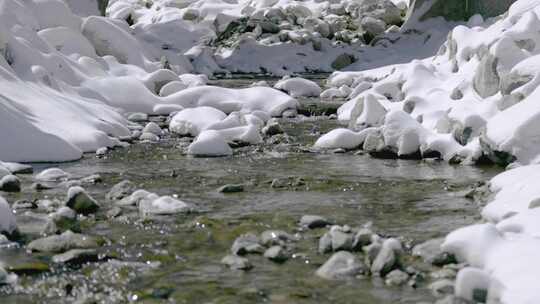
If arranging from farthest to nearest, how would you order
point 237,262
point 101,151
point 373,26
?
point 373,26
point 101,151
point 237,262

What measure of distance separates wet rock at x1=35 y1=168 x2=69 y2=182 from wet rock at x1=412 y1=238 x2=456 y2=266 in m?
5.23

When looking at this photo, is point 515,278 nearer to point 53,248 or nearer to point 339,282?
point 339,282

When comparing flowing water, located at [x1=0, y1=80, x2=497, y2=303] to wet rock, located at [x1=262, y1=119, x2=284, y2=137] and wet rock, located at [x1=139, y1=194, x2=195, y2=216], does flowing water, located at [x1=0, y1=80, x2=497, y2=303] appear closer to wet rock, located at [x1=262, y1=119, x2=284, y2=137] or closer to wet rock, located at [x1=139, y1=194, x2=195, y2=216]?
wet rock, located at [x1=139, y1=194, x2=195, y2=216]

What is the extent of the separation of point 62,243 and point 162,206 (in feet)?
5.36

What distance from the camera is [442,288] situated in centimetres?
627

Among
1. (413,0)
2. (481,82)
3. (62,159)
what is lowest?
(62,159)

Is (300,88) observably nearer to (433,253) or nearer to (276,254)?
(276,254)

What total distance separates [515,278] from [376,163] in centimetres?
631

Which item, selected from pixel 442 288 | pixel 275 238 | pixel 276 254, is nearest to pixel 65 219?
pixel 275 238

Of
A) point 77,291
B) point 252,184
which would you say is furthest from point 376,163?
point 77,291

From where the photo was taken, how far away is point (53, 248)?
7438mm

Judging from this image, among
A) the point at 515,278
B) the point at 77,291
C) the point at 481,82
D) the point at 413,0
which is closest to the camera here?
the point at 515,278

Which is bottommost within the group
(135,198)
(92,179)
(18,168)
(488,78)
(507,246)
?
(507,246)

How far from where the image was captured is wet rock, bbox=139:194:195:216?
8.86 m
